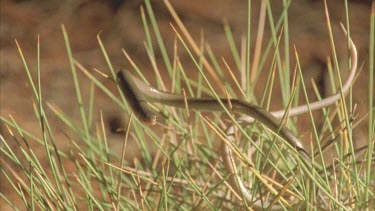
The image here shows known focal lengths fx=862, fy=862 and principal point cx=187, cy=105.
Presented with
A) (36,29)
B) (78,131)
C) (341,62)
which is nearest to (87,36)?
(36,29)

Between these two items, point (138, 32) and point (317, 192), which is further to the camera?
point (138, 32)

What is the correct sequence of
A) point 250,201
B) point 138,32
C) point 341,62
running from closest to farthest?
point 250,201 → point 341,62 → point 138,32

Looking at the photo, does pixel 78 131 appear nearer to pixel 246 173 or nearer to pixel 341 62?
pixel 246 173

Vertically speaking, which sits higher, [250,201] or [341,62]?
[250,201]

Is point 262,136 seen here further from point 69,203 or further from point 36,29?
point 36,29

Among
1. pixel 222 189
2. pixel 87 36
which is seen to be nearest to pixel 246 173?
pixel 222 189

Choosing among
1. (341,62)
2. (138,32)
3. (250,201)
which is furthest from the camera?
(138,32)
